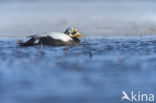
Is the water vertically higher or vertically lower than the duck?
lower

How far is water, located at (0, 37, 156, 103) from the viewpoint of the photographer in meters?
4.29

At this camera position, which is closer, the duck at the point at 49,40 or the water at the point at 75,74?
the water at the point at 75,74

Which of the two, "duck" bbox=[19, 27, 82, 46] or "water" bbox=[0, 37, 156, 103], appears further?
"duck" bbox=[19, 27, 82, 46]

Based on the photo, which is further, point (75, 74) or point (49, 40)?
point (49, 40)

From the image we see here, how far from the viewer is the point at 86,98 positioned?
413cm

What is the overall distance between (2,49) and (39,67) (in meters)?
3.16

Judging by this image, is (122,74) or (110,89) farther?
(122,74)

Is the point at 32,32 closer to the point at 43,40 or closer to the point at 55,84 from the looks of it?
the point at 43,40

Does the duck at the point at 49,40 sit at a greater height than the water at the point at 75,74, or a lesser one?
greater

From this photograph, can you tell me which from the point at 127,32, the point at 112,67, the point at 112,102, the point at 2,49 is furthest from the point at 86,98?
the point at 127,32

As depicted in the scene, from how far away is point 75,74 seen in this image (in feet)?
17.7

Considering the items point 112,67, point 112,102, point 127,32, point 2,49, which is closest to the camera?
point 112,102

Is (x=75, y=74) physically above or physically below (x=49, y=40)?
below

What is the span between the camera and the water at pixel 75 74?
4293mm
